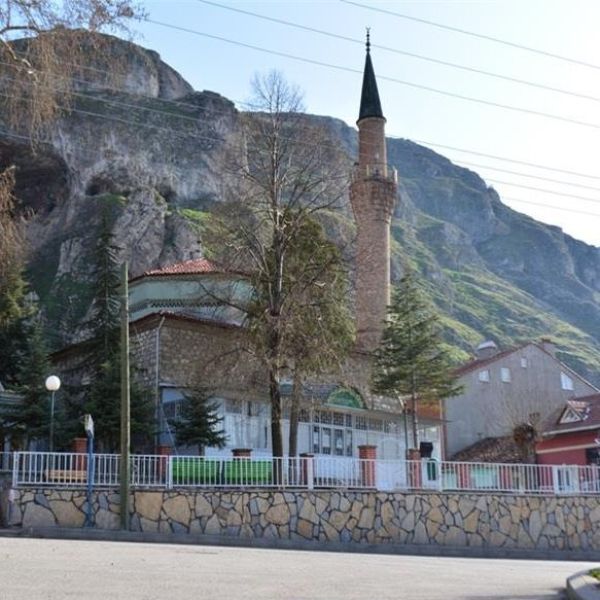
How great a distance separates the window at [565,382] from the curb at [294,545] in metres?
27.4

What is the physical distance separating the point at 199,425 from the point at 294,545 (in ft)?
23.7

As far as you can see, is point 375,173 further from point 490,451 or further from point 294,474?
point 294,474

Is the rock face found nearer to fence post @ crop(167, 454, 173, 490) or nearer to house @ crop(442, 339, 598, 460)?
fence post @ crop(167, 454, 173, 490)

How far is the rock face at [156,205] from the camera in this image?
216 feet

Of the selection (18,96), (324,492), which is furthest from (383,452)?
(18,96)

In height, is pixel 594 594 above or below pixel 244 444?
below

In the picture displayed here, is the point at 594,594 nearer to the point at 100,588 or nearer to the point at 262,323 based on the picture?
the point at 100,588

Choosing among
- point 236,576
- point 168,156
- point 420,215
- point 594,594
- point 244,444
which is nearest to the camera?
point 594,594

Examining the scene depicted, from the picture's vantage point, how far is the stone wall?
18.3 metres

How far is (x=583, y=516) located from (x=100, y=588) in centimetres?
1695

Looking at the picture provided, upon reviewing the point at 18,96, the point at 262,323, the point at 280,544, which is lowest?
the point at 280,544

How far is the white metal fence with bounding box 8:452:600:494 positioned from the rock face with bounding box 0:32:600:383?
8.04 meters

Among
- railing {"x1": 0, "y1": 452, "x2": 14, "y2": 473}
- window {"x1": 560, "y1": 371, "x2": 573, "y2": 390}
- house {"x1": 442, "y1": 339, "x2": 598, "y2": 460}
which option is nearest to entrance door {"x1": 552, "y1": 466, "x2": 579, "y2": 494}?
railing {"x1": 0, "y1": 452, "x2": 14, "y2": 473}

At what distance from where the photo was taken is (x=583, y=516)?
22016 mm
